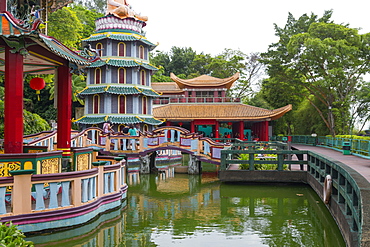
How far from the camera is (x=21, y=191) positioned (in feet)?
24.3

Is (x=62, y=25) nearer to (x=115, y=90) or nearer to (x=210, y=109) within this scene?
(x=115, y=90)

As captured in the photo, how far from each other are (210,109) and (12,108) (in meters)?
27.3

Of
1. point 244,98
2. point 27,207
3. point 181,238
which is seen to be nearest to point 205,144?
point 181,238

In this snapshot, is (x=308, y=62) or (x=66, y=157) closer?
(x=66, y=157)

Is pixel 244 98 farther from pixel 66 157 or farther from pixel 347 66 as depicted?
pixel 66 157

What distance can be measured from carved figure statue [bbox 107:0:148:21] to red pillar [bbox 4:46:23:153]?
19003 mm

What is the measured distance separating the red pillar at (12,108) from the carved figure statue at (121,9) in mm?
19003

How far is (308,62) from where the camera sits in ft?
107

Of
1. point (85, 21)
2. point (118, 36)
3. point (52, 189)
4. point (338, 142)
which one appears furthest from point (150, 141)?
point (85, 21)

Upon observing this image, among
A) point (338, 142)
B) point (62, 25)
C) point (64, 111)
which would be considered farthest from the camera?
point (338, 142)

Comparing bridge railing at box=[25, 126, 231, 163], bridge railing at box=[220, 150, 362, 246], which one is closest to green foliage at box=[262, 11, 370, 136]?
bridge railing at box=[25, 126, 231, 163]

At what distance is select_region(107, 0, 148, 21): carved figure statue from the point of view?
87.2 ft

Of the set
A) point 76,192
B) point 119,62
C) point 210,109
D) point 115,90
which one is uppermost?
point 119,62

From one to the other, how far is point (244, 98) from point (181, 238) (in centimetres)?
4677
